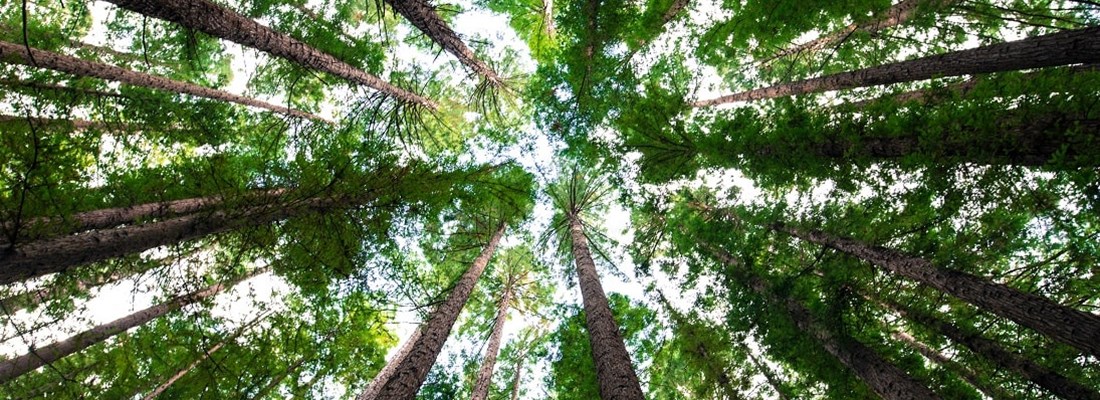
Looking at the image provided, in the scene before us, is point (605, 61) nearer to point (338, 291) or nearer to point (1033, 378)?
point (338, 291)

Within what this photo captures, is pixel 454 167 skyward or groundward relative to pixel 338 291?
skyward

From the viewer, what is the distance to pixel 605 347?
6047 millimetres

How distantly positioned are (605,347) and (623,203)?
4.96 metres

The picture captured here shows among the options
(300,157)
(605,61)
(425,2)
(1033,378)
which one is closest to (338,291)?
(300,157)

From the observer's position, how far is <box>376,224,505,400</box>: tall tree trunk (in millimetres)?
5523

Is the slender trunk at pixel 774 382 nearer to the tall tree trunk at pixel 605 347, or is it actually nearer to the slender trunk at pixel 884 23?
the tall tree trunk at pixel 605 347

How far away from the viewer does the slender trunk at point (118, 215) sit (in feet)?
15.5

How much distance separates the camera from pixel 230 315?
7.05 m

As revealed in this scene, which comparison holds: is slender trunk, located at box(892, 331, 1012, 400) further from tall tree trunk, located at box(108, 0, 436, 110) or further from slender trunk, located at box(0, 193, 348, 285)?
tall tree trunk, located at box(108, 0, 436, 110)

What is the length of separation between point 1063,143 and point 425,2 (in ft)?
24.1

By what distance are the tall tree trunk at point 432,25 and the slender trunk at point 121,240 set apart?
2.75m

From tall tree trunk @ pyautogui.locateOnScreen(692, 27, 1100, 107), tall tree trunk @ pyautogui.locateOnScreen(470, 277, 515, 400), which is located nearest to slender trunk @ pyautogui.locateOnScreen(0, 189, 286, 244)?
tall tree trunk @ pyautogui.locateOnScreen(470, 277, 515, 400)

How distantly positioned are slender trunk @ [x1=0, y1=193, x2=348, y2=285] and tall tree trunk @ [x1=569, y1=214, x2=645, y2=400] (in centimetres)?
417

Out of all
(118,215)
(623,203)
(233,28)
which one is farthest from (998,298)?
(118,215)
